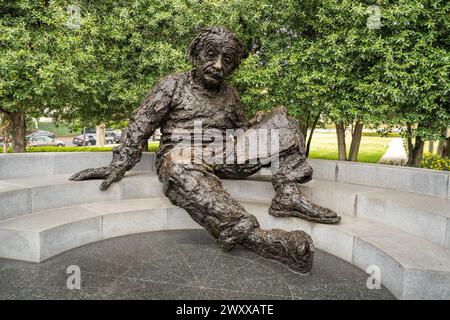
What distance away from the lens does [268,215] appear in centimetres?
424

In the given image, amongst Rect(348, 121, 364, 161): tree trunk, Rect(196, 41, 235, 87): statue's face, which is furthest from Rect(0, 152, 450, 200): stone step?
Rect(348, 121, 364, 161): tree trunk

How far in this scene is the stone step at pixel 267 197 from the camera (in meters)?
3.73

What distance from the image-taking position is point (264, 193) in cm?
491

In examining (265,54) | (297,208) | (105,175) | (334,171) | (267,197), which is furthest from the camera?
(265,54)

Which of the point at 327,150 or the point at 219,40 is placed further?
the point at 327,150

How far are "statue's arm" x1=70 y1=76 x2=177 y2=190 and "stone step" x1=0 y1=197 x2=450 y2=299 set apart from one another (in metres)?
0.44

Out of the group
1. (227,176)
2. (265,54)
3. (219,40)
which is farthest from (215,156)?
(265,54)

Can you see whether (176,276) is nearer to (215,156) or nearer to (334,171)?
(215,156)

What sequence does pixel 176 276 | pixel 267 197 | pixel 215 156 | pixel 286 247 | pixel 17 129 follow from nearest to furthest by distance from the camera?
1. pixel 176 276
2. pixel 286 247
3. pixel 215 156
4. pixel 267 197
5. pixel 17 129

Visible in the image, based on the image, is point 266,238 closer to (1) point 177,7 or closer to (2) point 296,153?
(2) point 296,153

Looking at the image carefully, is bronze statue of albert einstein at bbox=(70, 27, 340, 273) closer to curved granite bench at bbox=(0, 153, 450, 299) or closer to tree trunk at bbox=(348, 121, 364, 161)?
curved granite bench at bbox=(0, 153, 450, 299)

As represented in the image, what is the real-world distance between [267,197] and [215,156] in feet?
3.57

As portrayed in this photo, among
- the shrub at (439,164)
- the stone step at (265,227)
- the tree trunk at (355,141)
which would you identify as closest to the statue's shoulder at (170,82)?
the stone step at (265,227)

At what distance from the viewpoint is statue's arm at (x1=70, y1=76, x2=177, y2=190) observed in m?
4.47
